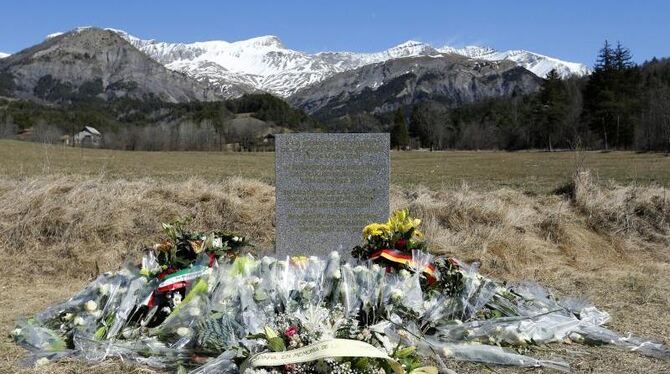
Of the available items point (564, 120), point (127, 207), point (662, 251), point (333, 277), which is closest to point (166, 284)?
point (333, 277)

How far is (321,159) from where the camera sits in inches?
334

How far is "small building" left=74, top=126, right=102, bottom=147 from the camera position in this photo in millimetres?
128000

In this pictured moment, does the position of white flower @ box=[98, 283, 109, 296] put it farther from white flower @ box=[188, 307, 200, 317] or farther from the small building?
the small building

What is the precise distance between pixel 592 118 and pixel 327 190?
77.0m

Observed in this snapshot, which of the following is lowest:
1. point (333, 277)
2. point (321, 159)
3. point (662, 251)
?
point (662, 251)

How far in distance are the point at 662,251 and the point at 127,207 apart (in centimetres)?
872

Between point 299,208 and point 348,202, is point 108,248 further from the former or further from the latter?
point 348,202

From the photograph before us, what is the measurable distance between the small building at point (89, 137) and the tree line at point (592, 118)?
63.5 meters

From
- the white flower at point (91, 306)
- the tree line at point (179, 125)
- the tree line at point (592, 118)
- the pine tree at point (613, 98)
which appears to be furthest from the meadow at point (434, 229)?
the tree line at point (179, 125)

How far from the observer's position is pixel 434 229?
381 inches

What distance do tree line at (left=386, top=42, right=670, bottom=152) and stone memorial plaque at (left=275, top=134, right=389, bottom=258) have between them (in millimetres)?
48047

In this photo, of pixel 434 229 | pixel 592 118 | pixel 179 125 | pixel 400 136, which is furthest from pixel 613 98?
pixel 179 125

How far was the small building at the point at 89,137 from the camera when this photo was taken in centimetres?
12800

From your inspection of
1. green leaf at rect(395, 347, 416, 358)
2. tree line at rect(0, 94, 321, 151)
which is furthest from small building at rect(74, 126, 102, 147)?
green leaf at rect(395, 347, 416, 358)
